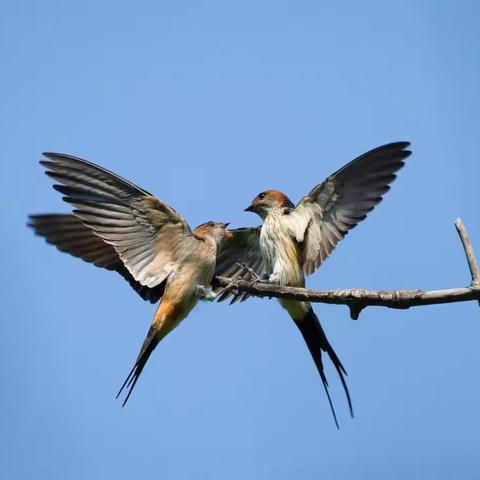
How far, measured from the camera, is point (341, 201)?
6582mm

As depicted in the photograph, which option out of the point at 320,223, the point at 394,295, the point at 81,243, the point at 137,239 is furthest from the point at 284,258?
the point at 394,295

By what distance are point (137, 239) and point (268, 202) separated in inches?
52.4

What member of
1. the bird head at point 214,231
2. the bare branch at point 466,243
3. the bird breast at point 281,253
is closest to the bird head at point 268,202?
the bird breast at point 281,253

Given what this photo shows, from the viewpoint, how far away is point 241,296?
24.8 feet

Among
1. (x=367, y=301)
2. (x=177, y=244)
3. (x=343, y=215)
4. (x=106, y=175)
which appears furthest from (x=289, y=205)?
(x=367, y=301)

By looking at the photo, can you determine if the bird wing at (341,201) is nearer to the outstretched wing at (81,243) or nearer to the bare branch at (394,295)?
the outstretched wing at (81,243)

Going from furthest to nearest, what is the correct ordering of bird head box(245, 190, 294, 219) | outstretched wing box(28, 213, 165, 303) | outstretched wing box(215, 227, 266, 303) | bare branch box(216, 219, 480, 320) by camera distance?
outstretched wing box(215, 227, 266, 303) → bird head box(245, 190, 294, 219) → outstretched wing box(28, 213, 165, 303) → bare branch box(216, 219, 480, 320)

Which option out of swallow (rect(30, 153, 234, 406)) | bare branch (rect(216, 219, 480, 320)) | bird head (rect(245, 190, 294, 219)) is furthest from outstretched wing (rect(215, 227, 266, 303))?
bare branch (rect(216, 219, 480, 320))

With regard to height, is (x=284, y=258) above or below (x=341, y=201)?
below

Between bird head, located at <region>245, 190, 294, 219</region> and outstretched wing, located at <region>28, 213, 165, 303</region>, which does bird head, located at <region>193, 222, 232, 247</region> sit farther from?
outstretched wing, located at <region>28, 213, 165, 303</region>

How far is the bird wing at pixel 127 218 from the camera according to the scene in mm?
6113

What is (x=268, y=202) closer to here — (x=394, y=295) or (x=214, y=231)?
(x=214, y=231)

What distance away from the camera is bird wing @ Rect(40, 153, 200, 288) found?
20.1 ft

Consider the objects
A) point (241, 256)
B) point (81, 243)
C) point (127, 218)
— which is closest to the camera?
point (127, 218)
